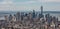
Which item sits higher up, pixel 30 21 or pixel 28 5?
pixel 28 5

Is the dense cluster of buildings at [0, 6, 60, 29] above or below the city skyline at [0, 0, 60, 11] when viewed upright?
below

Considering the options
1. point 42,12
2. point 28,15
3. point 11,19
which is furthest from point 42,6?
point 11,19

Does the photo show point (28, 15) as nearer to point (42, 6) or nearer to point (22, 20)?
point (22, 20)

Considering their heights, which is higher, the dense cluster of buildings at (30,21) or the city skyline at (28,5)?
the city skyline at (28,5)
